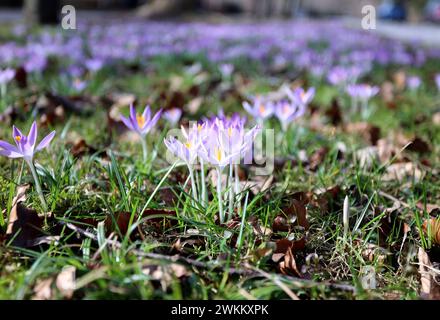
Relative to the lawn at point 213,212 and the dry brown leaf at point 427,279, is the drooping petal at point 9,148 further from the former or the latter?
the dry brown leaf at point 427,279

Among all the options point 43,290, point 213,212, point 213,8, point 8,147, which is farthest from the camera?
point 213,8

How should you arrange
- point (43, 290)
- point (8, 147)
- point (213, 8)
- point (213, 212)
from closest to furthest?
point (43, 290)
point (8, 147)
point (213, 212)
point (213, 8)

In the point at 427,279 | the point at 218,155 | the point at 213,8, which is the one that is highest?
the point at 213,8

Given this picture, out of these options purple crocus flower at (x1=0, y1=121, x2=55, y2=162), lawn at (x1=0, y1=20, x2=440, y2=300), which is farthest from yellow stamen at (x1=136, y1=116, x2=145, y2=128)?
purple crocus flower at (x1=0, y1=121, x2=55, y2=162)

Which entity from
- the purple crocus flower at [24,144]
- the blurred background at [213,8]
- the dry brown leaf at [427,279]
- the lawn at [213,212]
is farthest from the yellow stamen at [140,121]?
the blurred background at [213,8]

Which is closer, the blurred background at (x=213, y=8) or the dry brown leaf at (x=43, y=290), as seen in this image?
the dry brown leaf at (x=43, y=290)

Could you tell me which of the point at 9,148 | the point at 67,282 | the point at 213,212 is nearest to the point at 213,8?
the point at 213,212

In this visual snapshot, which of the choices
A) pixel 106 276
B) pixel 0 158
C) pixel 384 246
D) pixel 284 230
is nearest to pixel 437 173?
pixel 384 246

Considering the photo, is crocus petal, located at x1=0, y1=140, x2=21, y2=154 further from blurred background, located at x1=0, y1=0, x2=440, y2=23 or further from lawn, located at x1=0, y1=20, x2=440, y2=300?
blurred background, located at x1=0, y1=0, x2=440, y2=23

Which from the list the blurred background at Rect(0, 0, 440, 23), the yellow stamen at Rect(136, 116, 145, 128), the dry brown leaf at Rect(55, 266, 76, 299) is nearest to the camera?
the dry brown leaf at Rect(55, 266, 76, 299)

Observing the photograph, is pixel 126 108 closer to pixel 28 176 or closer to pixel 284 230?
pixel 28 176

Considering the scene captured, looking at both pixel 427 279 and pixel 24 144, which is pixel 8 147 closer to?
pixel 24 144
